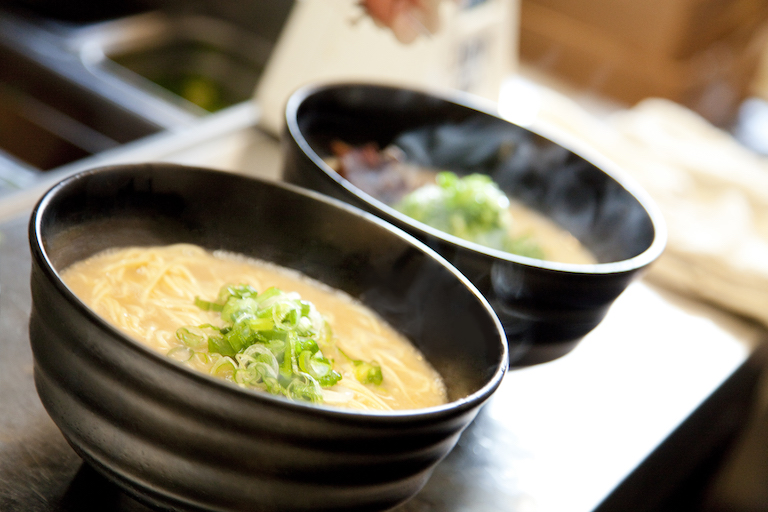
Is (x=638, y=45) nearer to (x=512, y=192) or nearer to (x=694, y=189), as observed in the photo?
(x=694, y=189)

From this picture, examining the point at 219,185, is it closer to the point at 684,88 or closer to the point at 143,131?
the point at 143,131

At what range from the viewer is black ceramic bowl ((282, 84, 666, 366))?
48.1 inches

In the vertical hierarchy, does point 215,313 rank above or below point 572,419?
above

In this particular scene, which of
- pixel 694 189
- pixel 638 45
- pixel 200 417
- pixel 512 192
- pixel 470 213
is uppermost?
pixel 200 417

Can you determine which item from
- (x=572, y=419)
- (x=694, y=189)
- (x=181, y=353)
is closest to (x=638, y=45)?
(x=694, y=189)

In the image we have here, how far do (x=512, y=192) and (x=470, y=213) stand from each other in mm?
386

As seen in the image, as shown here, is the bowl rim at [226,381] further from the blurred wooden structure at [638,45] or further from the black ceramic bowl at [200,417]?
the blurred wooden structure at [638,45]

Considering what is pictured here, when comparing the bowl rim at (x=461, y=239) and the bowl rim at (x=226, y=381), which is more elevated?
the bowl rim at (x=226, y=381)

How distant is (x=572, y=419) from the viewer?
1.51m

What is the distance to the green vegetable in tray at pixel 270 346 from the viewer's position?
0.96m

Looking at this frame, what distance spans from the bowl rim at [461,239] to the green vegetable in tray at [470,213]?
0.08 meters

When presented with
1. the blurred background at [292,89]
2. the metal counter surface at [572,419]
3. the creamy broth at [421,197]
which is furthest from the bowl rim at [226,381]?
the blurred background at [292,89]

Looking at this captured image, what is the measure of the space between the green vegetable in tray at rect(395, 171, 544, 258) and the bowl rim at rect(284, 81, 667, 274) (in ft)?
0.26

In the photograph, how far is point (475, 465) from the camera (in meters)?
1.32
